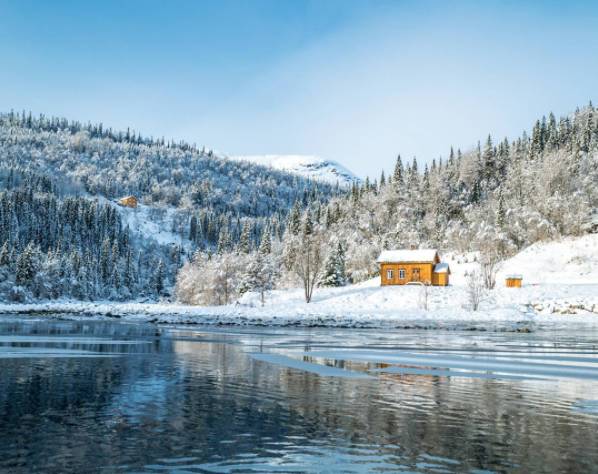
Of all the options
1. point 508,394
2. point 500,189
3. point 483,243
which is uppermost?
point 500,189

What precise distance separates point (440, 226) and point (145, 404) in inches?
4340

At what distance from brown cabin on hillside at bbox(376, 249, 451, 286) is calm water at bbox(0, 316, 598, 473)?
54202 mm

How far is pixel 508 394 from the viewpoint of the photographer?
10477 millimetres

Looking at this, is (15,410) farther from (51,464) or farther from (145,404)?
(51,464)

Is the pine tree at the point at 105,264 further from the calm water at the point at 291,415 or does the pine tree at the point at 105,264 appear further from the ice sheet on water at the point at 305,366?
the ice sheet on water at the point at 305,366

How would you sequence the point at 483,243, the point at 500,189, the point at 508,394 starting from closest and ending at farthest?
the point at 508,394
the point at 483,243
the point at 500,189

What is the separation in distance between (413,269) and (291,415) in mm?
63759

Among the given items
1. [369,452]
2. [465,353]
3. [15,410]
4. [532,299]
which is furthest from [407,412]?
[532,299]

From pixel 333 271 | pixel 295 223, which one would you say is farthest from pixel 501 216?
pixel 295 223

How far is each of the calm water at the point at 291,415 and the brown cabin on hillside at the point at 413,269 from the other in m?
54.2

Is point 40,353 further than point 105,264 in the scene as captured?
No

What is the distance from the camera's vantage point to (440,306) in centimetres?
5409

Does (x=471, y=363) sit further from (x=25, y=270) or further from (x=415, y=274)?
(x=25, y=270)

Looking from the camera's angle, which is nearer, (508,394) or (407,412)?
(407,412)
